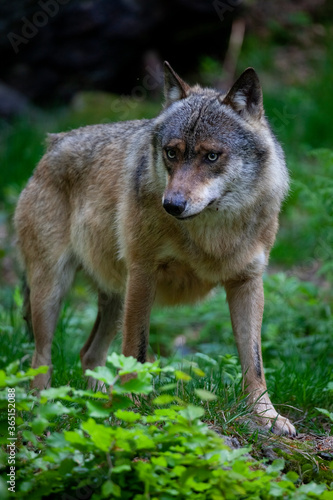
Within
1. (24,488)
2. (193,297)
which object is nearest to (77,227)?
(193,297)

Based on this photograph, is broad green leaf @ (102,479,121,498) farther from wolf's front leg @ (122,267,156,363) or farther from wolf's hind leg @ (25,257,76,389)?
wolf's hind leg @ (25,257,76,389)

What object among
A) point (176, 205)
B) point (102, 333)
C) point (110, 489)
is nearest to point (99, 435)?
point (110, 489)

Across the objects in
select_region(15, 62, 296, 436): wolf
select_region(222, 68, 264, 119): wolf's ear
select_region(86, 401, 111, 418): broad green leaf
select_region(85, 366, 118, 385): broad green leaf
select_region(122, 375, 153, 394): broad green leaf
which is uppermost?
select_region(222, 68, 264, 119): wolf's ear

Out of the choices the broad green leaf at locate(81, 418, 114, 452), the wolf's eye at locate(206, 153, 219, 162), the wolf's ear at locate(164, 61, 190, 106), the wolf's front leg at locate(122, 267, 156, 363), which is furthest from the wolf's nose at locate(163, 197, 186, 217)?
the broad green leaf at locate(81, 418, 114, 452)

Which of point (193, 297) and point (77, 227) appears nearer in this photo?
point (193, 297)

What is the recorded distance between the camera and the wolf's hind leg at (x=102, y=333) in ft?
19.9

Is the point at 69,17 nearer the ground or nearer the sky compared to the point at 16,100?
nearer the sky

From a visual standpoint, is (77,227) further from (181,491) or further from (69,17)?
(69,17)

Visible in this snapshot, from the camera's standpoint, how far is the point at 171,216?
4.73m

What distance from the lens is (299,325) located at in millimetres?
7199

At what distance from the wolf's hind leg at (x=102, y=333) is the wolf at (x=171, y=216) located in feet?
0.10

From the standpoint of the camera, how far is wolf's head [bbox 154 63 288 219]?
431 centimetres

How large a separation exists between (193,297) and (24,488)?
2543mm

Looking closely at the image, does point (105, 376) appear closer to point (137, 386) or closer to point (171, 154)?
point (137, 386)
